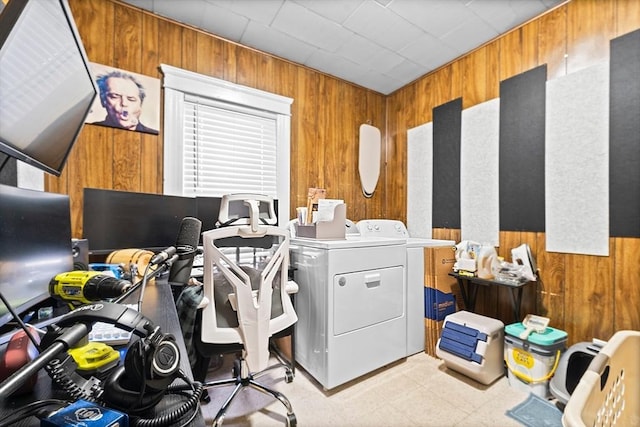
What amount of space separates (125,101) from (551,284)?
3.50 meters

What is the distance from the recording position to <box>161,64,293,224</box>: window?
2170 mm

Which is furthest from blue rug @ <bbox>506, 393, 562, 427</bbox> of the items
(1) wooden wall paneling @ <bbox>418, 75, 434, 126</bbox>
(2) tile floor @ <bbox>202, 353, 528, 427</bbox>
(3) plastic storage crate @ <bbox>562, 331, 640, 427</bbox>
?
(1) wooden wall paneling @ <bbox>418, 75, 434, 126</bbox>

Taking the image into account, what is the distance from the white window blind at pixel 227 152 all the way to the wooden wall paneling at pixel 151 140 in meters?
0.19

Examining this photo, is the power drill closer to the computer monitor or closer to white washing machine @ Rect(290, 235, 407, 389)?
the computer monitor

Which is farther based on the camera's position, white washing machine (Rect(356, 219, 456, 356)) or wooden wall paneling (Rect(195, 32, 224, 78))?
wooden wall paneling (Rect(195, 32, 224, 78))

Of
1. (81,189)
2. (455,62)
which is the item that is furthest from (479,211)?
(81,189)

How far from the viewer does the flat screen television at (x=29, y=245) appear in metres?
0.81

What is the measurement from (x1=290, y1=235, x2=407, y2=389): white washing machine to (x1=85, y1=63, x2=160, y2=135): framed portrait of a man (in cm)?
151

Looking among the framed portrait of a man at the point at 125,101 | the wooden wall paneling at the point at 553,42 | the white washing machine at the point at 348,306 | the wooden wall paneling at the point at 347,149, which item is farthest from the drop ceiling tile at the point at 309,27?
the white washing machine at the point at 348,306

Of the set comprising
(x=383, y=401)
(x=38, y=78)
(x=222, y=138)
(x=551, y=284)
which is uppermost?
(x=222, y=138)

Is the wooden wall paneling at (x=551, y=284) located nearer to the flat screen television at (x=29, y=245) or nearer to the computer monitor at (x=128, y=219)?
the computer monitor at (x=128, y=219)

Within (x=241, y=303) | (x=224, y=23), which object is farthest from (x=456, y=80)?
(x=241, y=303)

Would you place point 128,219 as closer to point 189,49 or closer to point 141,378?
point 189,49

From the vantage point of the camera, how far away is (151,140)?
2107mm
